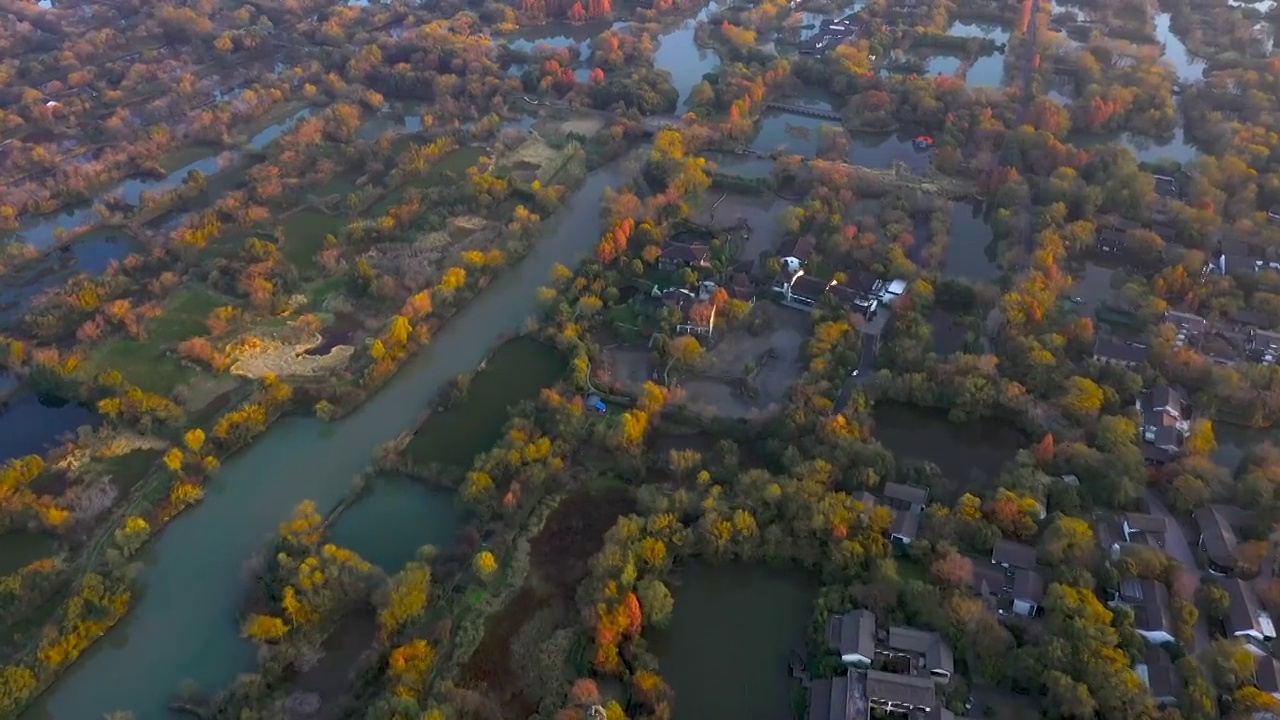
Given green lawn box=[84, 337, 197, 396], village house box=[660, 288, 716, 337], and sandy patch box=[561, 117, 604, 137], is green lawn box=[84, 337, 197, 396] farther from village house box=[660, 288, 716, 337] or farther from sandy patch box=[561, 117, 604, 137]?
sandy patch box=[561, 117, 604, 137]

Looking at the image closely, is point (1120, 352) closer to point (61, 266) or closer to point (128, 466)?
point (128, 466)

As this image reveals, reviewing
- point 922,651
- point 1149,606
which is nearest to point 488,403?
point 922,651

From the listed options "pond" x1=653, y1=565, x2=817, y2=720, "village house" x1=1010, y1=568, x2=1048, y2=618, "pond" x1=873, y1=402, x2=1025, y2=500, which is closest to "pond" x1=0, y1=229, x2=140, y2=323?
"pond" x1=653, y1=565, x2=817, y2=720

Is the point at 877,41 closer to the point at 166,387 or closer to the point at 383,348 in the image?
the point at 383,348

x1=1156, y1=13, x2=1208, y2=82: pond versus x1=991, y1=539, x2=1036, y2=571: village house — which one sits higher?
x1=1156, y1=13, x2=1208, y2=82: pond

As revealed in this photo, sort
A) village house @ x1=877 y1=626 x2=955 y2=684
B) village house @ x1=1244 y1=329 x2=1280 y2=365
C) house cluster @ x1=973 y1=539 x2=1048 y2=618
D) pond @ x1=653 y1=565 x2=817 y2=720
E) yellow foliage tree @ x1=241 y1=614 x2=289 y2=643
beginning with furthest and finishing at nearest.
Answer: village house @ x1=1244 y1=329 x2=1280 y2=365 < house cluster @ x1=973 y1=539 x2=1048 y2=618 < yellow foliage tree @ x1=241 y1=614 x2=289 y2=643 < pond @ x1=653 y1=565 x2=817 y2=720 < village house @ x1=877 y1=626 x2=955 y2=684

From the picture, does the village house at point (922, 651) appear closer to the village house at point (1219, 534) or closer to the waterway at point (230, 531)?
the village house at point (1219, 534)

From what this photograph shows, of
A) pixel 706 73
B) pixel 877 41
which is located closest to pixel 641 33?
pixel 706 73
